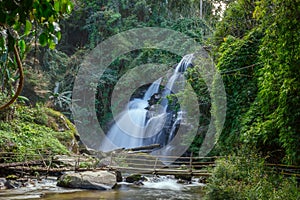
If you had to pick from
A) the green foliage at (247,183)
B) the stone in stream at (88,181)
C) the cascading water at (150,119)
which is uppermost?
the cascading water at (150,119)

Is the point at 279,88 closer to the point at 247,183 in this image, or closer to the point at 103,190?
the point at 247,183

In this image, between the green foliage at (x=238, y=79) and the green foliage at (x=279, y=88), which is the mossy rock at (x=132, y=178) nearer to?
the green foliage at (x=238, y=79)

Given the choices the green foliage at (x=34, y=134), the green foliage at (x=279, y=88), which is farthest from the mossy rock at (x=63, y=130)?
the green foliage at (x=279, y=88)

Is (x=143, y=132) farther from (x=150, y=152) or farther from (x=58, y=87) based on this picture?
(x=58, y=87)

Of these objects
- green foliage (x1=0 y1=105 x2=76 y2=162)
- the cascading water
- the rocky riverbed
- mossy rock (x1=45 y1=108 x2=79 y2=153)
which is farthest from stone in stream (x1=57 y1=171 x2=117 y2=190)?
the cascading water

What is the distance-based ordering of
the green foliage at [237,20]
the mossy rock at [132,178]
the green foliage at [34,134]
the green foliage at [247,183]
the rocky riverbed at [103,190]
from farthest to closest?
the green foliage at [34,134] < the mossy rock at [132,178] < the green foliage at [237,20] < the rocky riverbed at [103,190] < the green foliage at [247,183]

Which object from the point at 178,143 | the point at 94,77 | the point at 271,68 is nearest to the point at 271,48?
the point at 271,68

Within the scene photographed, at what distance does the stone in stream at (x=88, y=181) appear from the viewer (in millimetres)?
9172

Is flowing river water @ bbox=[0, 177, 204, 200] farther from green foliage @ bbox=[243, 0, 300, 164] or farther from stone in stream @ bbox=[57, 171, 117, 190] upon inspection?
green foliage @ bbox=[243, 0, 300, 164]

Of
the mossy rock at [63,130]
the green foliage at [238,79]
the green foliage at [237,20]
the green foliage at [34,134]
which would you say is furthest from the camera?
the mossy rock at [63,130]

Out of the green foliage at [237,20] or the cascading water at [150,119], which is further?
the cascading water at [150,119]

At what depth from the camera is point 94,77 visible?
22.3m

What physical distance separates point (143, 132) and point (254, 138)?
10.4 m

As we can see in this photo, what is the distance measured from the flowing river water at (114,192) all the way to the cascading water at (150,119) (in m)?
5.95
